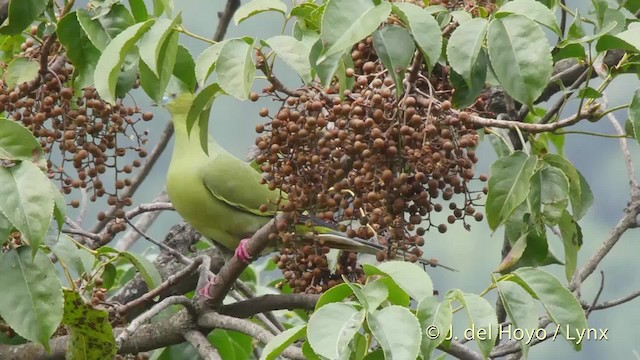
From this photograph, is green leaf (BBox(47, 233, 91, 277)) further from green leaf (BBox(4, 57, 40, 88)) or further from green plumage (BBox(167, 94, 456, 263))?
green plumage (BBox(167, 94, 456, 263))

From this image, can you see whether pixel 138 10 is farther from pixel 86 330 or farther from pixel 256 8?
pixel 86 330

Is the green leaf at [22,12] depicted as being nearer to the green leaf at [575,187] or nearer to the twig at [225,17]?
the green leaf at [575,187]

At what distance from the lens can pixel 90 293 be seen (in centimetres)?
231

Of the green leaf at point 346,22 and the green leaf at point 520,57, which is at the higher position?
the green leaf at point 346,22

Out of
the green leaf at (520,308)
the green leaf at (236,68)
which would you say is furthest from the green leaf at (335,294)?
the green leaf at (236,68)

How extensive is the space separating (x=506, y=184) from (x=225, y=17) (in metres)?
1.59

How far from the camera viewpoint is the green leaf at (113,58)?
5.62 ft

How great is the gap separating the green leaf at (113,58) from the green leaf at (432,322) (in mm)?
619

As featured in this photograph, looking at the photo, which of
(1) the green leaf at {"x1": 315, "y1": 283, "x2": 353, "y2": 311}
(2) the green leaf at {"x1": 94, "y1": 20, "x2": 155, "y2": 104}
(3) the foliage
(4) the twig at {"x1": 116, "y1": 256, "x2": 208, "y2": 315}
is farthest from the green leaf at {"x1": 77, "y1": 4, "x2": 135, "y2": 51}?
(1) the green leaf at {"x1": 315, "y1": 283, "x2": 353, "y2": 311}

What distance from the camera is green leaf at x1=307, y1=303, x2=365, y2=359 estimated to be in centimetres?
133

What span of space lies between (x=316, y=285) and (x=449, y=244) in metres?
2.13

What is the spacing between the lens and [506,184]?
172 centimetres

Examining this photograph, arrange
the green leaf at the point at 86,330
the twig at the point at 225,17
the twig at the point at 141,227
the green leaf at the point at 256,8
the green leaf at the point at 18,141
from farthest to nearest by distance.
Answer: the twig at the point at 141,227 < the twig at the point at 225,17 < the green leaf at the point at 86,330 < the green leaf at the point at 256,8 < the green leaf at the point at 18,141

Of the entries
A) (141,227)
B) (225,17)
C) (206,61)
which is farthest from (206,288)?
(141,227)
